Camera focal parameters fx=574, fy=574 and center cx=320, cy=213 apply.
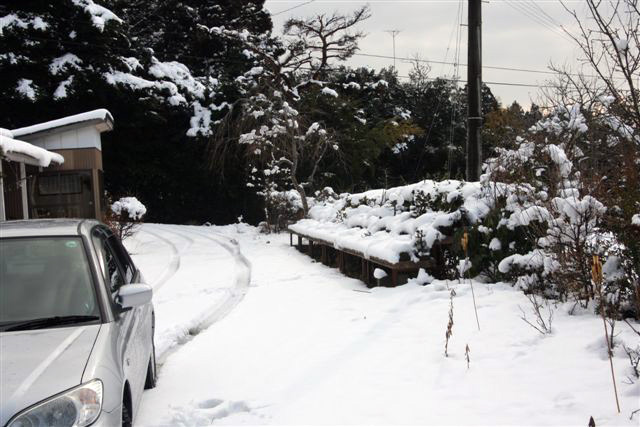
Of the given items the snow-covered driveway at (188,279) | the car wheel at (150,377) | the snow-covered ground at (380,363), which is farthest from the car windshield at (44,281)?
the snow-covered driveway at (188,279)

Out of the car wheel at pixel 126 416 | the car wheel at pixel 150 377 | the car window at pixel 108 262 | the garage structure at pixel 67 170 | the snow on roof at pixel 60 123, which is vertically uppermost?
the snow on roof at pixel 60 123

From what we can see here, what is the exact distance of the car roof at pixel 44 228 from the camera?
3682 millimetres

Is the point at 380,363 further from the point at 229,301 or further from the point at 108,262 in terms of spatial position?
the point at 229,301

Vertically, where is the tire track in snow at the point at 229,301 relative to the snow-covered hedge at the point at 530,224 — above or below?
below

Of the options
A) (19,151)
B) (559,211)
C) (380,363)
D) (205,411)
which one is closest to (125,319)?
(205,411)

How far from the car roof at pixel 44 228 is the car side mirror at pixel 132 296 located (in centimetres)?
54

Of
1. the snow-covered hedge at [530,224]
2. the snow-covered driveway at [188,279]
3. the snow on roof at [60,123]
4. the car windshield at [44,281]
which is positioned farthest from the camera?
the snow on roof at [60,123]

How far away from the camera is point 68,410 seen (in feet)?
8.30

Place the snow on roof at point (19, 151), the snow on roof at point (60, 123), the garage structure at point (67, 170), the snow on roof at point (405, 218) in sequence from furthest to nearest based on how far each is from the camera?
the garage structure at point (67, 170)
the snow on roof at point (60, 123)
the snow on roof at point (19, 151)
the snow on roof at point (405, 218)

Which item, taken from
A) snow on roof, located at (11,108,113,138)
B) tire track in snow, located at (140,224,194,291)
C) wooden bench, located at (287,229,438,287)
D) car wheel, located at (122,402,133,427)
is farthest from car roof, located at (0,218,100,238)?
snow on roof, located at (11,108,113,138)

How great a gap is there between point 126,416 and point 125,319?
62cm

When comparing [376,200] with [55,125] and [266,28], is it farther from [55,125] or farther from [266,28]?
[266,28]

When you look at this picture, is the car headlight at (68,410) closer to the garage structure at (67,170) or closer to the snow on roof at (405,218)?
the snow on roof at (405,218)

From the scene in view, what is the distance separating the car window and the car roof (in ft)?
0.31
